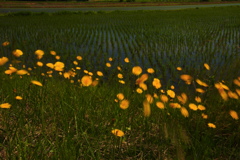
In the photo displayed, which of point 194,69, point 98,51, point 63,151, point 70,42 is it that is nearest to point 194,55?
point 194,69

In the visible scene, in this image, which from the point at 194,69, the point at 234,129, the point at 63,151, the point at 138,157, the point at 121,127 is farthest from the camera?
the point at 194,69

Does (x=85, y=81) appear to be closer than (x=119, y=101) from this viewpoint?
Yes

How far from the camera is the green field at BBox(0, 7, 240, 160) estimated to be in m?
1.02

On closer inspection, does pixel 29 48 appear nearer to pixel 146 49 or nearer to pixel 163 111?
pixel 146 49

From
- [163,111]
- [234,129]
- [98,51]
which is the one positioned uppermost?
[163,111]

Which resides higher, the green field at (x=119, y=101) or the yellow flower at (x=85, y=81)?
the yellow flower at (x=85, y=81)

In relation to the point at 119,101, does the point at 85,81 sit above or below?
above

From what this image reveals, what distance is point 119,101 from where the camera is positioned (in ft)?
4.56

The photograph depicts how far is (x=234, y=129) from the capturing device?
1391 millimetres

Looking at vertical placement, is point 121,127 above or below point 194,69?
above

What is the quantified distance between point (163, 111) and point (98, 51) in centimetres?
433

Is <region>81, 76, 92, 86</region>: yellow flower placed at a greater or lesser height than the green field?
greater

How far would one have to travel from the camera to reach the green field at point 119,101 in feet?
3.34

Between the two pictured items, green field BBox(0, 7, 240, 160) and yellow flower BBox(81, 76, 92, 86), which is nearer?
green field BBox(0, 7, 240, 160)
